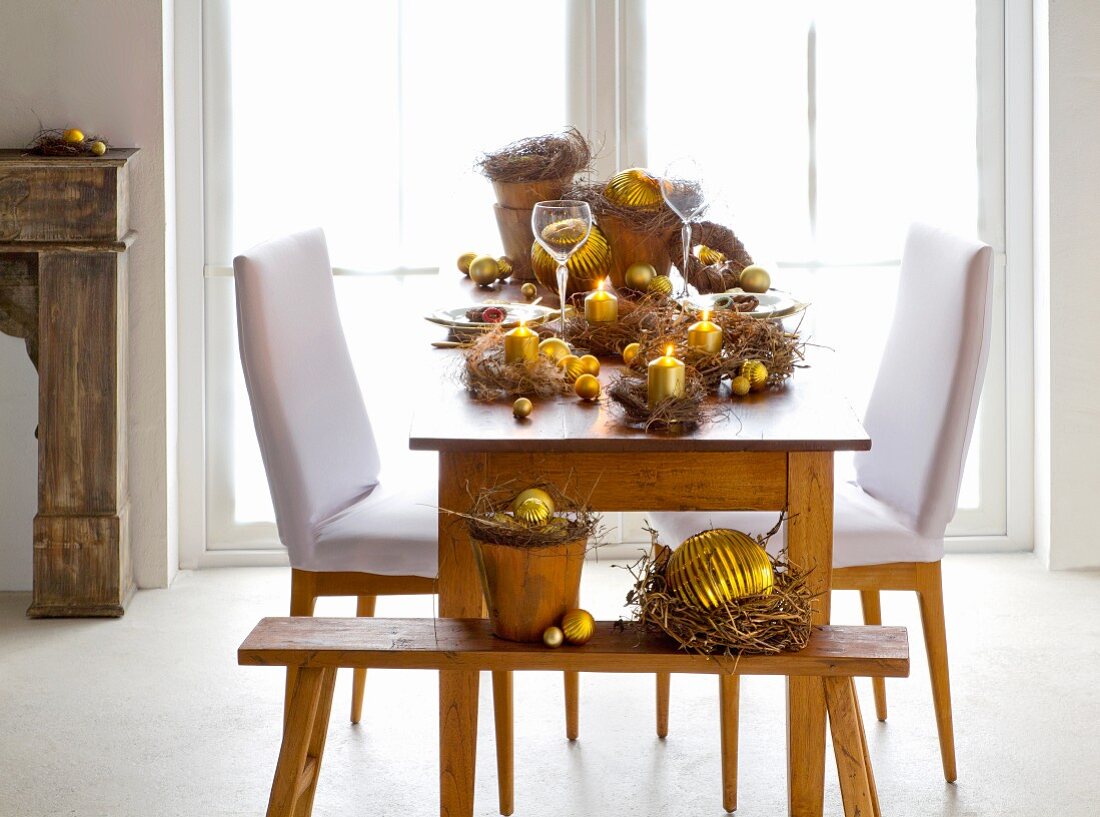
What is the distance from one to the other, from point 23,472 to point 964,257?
2.36 m

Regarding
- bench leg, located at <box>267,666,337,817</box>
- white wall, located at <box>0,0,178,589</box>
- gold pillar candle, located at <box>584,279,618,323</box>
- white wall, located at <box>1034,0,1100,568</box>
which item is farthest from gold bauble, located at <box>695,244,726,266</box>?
white wall, located at <box>0,0,178,589</box>

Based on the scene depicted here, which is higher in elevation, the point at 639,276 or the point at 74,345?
the point at 639,276

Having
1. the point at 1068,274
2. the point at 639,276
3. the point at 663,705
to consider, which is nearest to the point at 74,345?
the point at 639,276

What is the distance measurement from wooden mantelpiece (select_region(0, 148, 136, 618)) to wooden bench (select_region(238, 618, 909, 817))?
5.39ft

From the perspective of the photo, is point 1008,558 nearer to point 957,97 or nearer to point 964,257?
point 957,97

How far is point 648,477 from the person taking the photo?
1.92m

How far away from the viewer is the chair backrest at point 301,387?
2418mm

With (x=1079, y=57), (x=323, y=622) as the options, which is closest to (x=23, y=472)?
(x=323, y=622)

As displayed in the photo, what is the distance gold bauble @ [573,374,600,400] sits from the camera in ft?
6.74

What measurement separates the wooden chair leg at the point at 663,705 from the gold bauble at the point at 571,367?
82 cm

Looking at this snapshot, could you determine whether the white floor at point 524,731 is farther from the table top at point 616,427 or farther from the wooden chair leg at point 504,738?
the table top at point 616,427

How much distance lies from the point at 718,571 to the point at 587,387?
1.35 feet

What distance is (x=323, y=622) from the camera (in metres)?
1.86

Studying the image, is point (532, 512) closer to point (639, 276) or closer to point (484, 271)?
point (639, 276)
